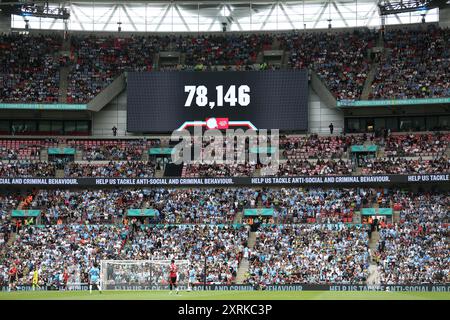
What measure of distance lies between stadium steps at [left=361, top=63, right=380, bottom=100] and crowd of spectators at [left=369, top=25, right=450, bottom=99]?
16.5 inches

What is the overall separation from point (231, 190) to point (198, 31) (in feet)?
70.7

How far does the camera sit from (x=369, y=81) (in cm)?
6438

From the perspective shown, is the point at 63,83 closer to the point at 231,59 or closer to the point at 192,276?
the point at 231,59

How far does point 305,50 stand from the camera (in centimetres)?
6762

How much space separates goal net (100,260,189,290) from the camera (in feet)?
128

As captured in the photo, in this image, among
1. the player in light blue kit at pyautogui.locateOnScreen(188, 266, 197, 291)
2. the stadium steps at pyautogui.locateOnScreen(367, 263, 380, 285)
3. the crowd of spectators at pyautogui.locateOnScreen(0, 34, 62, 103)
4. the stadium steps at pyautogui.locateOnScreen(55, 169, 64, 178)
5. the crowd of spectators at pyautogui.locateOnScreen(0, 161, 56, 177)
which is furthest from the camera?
the crowd of spectators at pyautogui.locateOnScreen(0, 34, 62, 103)

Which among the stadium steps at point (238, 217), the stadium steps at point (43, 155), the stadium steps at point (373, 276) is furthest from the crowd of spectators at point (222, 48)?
the stadium steps at point (373, 276)

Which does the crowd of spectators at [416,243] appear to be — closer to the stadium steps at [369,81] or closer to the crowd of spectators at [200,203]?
the stadium steps at [369,81]

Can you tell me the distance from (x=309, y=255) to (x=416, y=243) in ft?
25.0

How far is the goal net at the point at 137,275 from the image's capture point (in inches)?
1539

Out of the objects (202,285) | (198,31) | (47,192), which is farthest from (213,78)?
(202,285)

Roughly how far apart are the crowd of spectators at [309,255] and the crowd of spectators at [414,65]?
55.0 feet

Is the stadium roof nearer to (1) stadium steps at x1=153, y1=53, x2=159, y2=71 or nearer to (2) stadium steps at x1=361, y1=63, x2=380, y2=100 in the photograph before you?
(1) stadium steps at x1=153, y1=53, x2=159, y2=71

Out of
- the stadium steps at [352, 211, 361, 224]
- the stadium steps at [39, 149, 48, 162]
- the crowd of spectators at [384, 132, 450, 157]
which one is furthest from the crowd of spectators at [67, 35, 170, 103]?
the stadium steps at [352, 211, 361, 224]
